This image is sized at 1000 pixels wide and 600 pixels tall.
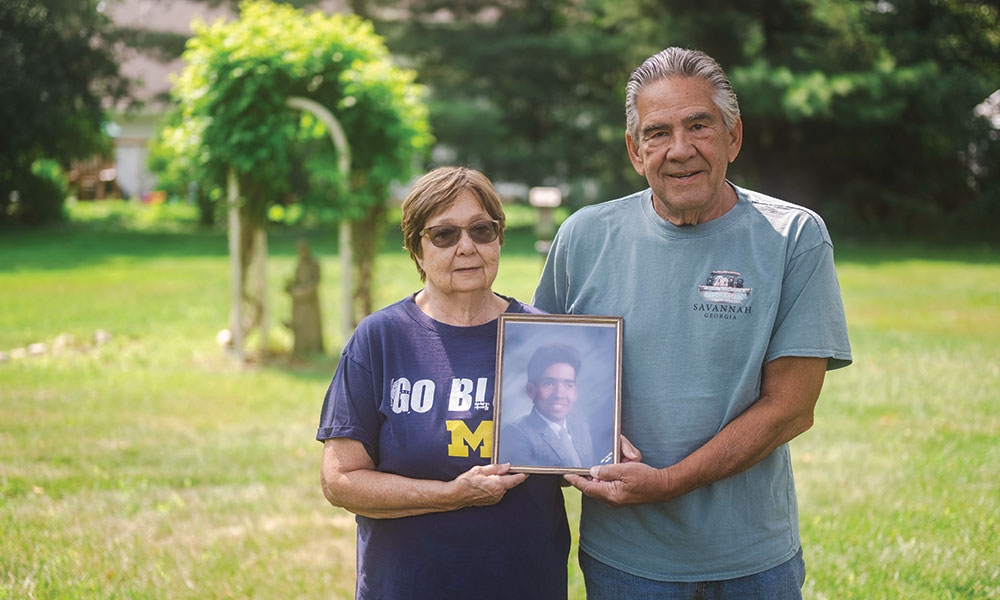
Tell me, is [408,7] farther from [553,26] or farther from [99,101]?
[99,101]

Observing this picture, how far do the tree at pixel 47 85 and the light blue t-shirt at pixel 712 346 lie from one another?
82.0 ft

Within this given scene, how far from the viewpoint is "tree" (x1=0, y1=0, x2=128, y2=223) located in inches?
935

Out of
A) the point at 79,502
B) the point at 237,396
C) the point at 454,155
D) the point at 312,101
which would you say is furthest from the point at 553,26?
the point at 79,502

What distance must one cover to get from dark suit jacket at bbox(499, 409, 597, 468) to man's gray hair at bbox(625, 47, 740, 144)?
876 mm

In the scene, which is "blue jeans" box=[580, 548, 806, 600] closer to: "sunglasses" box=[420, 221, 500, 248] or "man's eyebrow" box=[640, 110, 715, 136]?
"sunglasses" box=[420, 221, 500, 248]

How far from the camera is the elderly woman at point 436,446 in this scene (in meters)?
2.52

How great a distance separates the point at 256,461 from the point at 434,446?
4.59 m

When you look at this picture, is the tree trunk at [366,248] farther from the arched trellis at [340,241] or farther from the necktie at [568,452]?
the necktie at [568,452]

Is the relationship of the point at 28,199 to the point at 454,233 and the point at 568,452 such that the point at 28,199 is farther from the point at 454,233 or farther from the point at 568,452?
the point at 568,452

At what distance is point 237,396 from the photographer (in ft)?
28.8

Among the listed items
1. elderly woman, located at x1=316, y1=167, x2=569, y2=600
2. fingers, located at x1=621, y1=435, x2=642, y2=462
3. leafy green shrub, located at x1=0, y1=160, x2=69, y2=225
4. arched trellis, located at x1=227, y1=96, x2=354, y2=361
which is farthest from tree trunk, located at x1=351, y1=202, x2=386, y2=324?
leafy green shrub, located at x1=0, y1=160, x2=69, y2=225

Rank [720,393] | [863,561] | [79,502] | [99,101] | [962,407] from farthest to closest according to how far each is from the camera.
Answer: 1. [99,101]
2. [962,407]
3. [79,502]
4. [863,561]
5. [720,393]

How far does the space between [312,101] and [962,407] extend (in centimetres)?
697

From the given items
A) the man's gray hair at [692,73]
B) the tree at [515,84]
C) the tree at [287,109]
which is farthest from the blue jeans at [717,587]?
the tree at [515,84]
